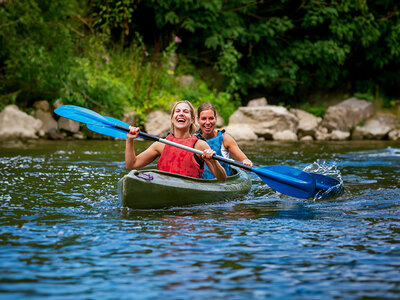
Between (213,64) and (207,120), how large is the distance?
8769 millimetres

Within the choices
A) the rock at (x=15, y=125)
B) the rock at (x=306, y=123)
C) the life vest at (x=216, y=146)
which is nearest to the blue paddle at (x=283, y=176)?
the life vest at (x=216, y=146)

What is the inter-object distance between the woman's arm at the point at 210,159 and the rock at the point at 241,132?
22.9ft

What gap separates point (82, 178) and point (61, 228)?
9.01ft

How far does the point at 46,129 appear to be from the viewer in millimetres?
11578

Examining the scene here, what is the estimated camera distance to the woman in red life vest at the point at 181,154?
496 cm

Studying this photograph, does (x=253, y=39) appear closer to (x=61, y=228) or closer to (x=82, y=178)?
(x=82, y=178)

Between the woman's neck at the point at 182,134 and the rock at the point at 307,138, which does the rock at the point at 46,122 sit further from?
the woman's neck at the point at 182,134

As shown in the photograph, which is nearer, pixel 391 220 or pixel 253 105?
pixel 391 220

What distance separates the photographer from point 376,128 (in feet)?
42.5

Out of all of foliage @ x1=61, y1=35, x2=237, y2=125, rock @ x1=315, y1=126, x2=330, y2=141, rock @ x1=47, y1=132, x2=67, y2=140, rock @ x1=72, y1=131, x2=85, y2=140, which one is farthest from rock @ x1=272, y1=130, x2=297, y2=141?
rock @ x1=47, y1=132, x2=67, y2=140

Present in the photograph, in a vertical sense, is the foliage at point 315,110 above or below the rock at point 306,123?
above

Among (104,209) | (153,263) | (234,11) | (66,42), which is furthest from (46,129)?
(153,263)

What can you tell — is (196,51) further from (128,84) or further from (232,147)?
(232,147)

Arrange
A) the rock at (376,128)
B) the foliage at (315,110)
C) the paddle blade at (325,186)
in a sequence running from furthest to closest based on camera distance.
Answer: the foliage at (315,110) < the rock at (376,128) < the paddle blade at (325,186)
